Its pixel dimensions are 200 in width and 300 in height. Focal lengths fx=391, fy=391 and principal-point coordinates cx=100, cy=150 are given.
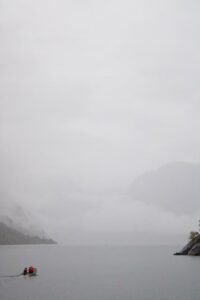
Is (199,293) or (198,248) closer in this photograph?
(199,293)

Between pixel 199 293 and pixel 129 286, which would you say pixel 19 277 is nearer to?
pixel 129 286

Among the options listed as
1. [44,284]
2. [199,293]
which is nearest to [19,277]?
Result: [44,284]

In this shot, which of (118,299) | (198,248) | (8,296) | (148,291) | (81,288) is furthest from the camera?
(198,248)

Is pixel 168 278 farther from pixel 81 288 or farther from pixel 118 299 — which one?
pixel 118 299

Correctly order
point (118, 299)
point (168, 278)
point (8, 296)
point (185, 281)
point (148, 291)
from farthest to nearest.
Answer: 1. point (168, 278)
2. point (185, 281)
3. point (148, 291)
4. point (8, 296)
5. point (118, 299)

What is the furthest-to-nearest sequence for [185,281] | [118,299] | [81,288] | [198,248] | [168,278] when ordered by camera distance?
1. [198,248]
2. [168,278]
3. [185,281]
4. [81,288]
5. [118,299]

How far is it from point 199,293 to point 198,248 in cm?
11364

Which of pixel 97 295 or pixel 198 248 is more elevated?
pixel 198 248

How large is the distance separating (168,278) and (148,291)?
29.2 m

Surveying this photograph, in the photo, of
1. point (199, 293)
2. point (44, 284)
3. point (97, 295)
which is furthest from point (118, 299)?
point (44, 284)

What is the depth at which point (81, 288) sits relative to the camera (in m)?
94.4

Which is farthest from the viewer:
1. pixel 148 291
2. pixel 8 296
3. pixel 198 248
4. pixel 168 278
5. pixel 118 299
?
pixel 198 248

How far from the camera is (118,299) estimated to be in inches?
3014

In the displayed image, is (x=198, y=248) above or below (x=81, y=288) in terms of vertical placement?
above
